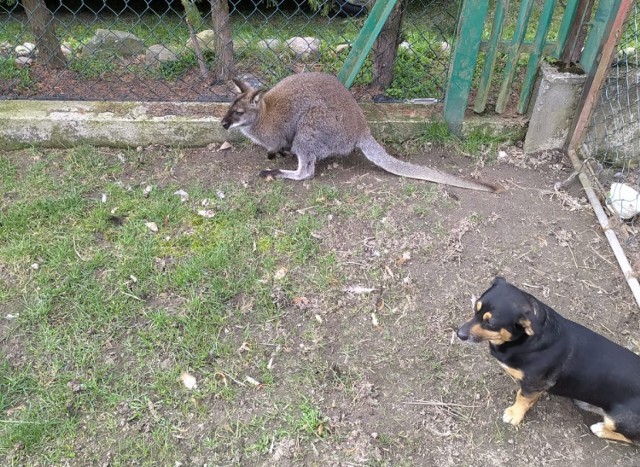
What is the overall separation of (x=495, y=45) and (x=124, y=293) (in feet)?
10.3

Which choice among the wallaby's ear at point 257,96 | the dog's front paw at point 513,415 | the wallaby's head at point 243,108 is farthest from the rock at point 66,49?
the dog's front paw at point 513,415

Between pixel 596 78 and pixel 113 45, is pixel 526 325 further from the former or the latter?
pixel 113 45

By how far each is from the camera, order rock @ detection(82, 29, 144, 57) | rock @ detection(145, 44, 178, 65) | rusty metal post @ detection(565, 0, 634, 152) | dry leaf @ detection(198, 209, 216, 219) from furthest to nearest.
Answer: rock @ detection(82, 29, 144, 57), rock @ detection(145, 44, 178, 65), dry leaf @ detection(198, 209, 216, 219), rusty metal post @ detection(565, 0, 634, 152)

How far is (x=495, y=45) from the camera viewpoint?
12.8ft

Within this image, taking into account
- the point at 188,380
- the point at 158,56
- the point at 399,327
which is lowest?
the point at 188,380

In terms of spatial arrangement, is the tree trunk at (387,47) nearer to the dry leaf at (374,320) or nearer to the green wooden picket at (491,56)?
the green wooden picket at (491,56)

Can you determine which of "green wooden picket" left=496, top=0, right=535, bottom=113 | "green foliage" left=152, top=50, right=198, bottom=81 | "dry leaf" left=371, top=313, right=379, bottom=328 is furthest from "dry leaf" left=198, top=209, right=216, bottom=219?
"green wooden picket" left=496, top=0, right=535, bottom=113

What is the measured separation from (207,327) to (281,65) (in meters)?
2.99

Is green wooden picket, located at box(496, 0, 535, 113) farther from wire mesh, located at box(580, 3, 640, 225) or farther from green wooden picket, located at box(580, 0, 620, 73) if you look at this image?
wire mesh, located at box(580, 3, 640, 225)

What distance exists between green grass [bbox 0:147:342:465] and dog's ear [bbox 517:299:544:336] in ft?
3.47

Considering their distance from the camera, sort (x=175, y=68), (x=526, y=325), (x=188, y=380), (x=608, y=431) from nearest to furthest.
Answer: (x=526, y=325), (x=608, y=431), (x=188, y=380), (x=175, y=68)

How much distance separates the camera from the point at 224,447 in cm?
244

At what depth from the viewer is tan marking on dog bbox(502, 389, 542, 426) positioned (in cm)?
247

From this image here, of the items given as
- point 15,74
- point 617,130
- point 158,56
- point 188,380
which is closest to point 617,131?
point 617,130
